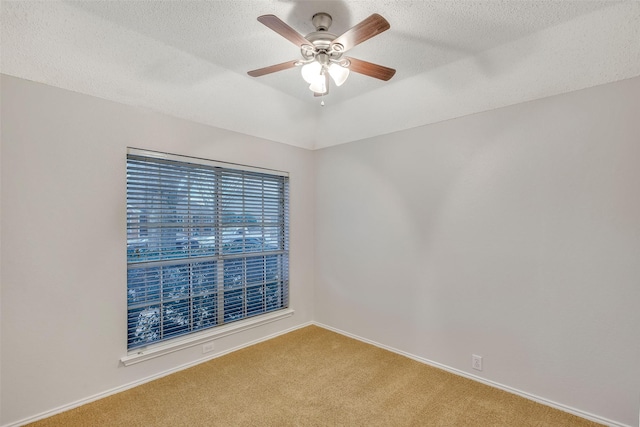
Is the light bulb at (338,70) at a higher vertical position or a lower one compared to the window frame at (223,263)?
higher

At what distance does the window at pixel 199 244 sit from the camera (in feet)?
8.59

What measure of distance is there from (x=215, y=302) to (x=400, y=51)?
2917 millimetres

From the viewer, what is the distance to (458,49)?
236 centimetres

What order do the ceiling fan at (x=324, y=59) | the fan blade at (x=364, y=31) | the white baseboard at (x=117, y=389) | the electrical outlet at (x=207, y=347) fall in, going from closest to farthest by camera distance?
the fan blade at (x=364, y=31) < the ceiling fan at (x=324, y=59) < the white baseboard at (x=117, y=389) < the electrical outlet at (x=207, y=347)

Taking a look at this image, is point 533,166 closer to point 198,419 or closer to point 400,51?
point 400,51

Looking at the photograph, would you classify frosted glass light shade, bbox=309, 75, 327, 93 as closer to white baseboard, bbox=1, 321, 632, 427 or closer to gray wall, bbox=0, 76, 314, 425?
gray wall, bbox=0, 76, 314, 425

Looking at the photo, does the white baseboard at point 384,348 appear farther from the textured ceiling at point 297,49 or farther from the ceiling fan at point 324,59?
the ceiling fan at point 324,59

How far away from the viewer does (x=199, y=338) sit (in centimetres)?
292

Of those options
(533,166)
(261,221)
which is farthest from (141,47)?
(533,166)

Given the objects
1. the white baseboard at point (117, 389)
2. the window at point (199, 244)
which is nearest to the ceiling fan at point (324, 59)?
the window at point (199, 244)

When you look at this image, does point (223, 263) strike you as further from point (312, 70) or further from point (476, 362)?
point (476, 362)

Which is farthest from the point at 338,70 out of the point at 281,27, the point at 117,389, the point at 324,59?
the point at 117,389

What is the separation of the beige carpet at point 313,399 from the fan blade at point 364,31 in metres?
2.50

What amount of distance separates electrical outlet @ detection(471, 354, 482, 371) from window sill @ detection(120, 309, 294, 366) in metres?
2.05
